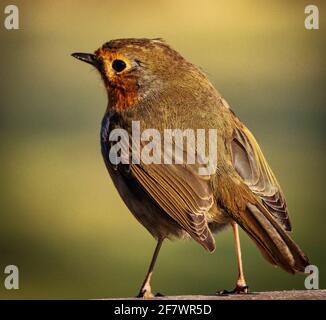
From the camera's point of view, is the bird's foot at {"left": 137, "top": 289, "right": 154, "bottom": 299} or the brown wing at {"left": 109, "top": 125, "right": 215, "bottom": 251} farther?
the bird's foot at {"left": 137, "top": 289, "right": 154, "bottom": 299}

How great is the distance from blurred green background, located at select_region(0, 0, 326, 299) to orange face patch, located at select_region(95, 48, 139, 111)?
4.49ft

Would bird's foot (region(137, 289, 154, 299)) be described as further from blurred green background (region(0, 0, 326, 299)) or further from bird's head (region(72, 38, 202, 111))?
blurred green background (region(0, 0, 326, 299))

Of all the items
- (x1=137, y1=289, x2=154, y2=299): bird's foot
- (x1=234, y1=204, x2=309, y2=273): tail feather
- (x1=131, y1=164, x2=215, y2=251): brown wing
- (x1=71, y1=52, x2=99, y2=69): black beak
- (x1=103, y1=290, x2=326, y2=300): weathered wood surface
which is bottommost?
(x1=137, y1=289, x2=154, y2=299): bird's foot

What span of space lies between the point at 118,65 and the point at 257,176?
97 centimetres

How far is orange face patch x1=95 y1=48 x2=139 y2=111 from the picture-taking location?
5.15 metres

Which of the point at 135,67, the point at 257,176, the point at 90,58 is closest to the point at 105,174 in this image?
the point at 90,58

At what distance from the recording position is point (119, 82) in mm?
5191

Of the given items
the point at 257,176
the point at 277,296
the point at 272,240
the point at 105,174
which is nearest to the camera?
the point at 277,296

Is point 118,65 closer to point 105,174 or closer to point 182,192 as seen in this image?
point 182,192

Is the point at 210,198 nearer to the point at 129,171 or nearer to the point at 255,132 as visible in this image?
the point at 129,171

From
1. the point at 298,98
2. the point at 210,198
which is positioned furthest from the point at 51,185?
the point at 210,198

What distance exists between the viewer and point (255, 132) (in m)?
6.73

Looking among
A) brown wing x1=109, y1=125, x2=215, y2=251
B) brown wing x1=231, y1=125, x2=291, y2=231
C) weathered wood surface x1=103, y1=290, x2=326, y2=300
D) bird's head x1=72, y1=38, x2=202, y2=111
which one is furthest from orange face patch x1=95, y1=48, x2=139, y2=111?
weathered wood surface x1=103, y1=290, x2=326, y2=300

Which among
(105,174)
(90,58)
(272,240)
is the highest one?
(90,58)
